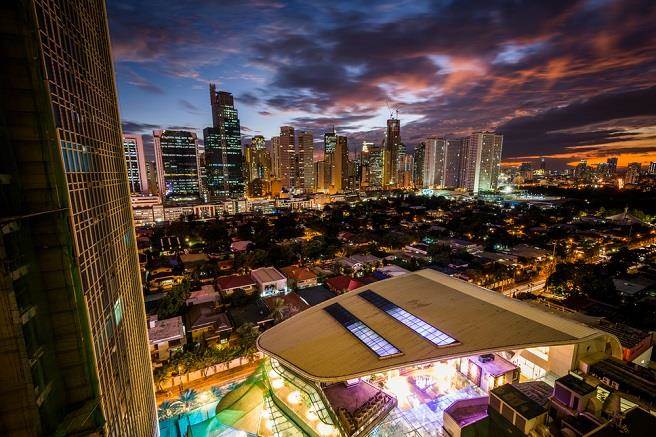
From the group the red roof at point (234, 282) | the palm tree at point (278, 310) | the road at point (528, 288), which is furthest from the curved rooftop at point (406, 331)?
the road at point (528, 288)

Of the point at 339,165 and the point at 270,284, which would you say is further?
the point at 339,165

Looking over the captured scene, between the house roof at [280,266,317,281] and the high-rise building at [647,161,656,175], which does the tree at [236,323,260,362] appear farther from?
the high-rise building at [647,161,656,175]

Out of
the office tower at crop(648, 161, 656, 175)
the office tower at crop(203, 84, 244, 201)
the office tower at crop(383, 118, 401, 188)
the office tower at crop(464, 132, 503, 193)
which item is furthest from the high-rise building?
the office tower at crop(203, 84, 244, 201)

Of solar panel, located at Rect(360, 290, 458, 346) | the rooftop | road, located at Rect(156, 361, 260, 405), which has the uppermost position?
solar panel, located at Rect(360, 290, 458, 346)

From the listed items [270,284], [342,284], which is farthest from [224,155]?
[342,284]

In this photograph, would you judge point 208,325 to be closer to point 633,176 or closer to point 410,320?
point 410,320
